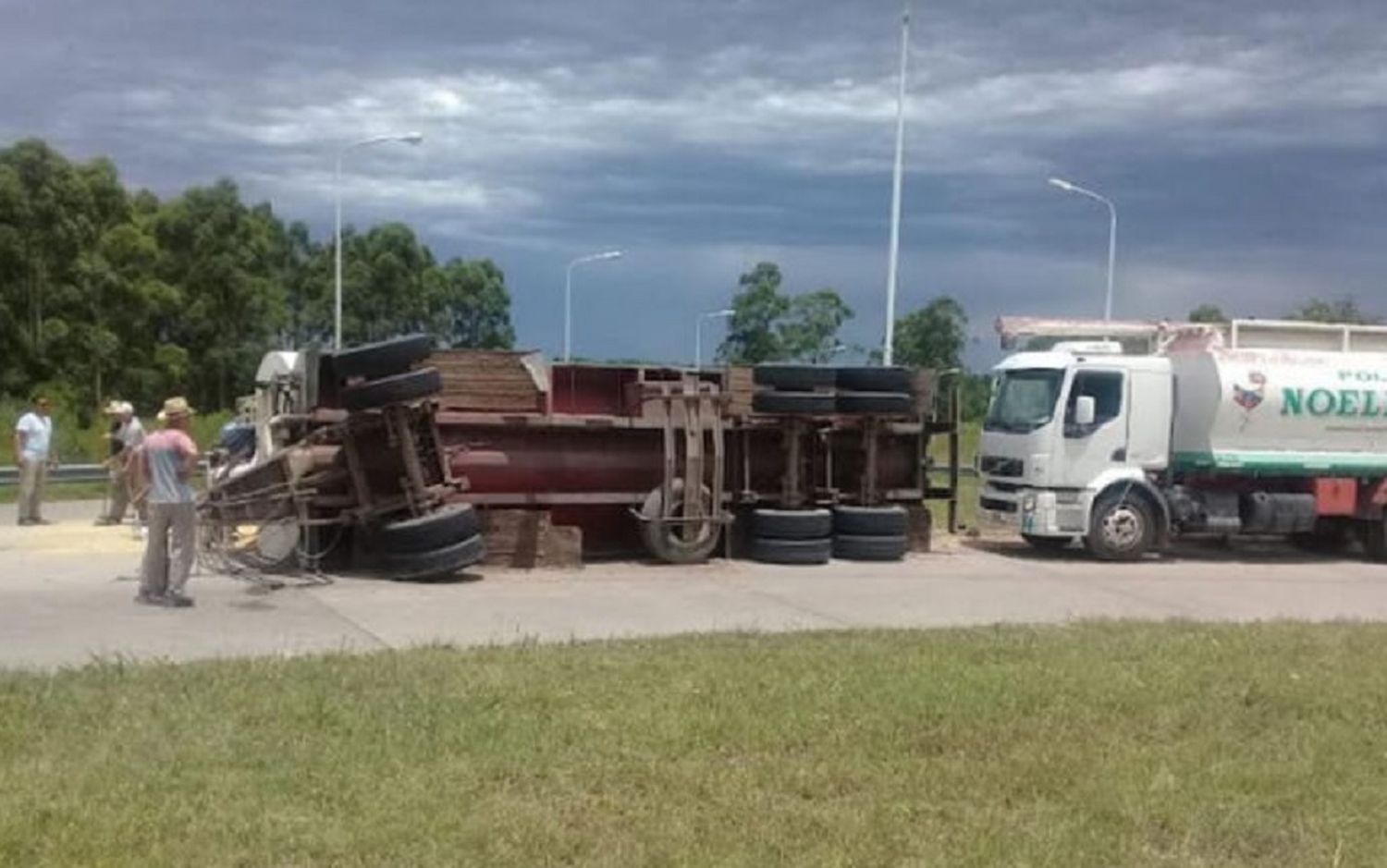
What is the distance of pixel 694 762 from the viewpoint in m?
7.32

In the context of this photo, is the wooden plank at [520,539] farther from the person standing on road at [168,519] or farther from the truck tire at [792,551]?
the person standing on road at [168,519]

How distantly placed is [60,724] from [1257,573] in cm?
1595

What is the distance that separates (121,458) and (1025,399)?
12.1m

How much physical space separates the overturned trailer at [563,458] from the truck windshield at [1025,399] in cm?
100

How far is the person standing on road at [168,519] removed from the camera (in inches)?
530

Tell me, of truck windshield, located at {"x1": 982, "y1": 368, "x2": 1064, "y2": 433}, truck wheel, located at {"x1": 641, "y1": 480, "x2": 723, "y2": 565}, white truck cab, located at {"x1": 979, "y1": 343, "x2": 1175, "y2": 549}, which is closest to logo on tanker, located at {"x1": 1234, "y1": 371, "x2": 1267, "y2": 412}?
white truck cab, located at {"x1": 979, "y1": 343, "x2": 1175, "y2": 549}

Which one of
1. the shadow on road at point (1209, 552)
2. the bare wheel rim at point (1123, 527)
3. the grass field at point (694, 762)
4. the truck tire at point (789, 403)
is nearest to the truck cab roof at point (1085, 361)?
the bare wheel rim at point (1123, 527)

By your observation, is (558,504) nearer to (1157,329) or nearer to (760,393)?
(760,393)

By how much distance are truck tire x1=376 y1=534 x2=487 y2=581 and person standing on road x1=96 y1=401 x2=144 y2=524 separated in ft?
22.3

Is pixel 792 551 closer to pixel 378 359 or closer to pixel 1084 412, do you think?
pixel 1084 412

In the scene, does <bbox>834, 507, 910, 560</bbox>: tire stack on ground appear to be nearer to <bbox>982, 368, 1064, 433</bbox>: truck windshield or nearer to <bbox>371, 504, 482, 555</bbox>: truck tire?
<bbox>982, 368, 1064, 433</bbox>: truck windshield

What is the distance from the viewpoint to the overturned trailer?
15906mm

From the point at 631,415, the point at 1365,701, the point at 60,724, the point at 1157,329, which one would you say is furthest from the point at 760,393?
the point at 60,724

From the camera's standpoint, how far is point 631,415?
18.0m
